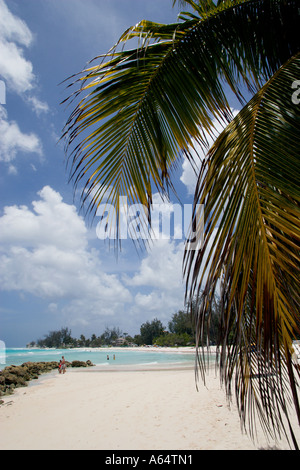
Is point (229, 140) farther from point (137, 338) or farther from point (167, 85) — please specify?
point (137, 338)

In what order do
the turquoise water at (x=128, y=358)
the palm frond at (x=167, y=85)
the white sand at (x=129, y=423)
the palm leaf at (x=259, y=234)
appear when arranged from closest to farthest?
the palm leaf at (x=259, y=234) → the palm frond at (x=167, y=85) → the white sand at (x=129, y=423) → the turquoise water at (x=128, y=358)

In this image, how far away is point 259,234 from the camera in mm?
910

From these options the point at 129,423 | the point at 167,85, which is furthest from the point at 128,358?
the point at 167,85

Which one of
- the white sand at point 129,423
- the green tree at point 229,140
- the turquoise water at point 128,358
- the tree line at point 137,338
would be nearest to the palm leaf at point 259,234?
the green tree at point 229,140

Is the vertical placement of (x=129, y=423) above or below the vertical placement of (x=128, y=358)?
above

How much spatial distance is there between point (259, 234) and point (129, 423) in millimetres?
7637

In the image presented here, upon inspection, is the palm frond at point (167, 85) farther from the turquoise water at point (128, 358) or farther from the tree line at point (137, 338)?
the tree line at point (137, 338)

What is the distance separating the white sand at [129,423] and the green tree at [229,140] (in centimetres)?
430

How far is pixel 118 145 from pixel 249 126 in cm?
82

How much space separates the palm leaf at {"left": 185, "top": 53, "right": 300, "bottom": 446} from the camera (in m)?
0.85

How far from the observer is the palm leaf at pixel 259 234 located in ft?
2.79

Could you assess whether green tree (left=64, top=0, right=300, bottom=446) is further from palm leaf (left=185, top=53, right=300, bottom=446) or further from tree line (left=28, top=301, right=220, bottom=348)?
tree line (left=28, top=301, right=220, bottom=348)

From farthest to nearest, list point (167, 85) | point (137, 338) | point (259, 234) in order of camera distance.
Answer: point (137, 338)
point (167, 85)
point (259, 234)

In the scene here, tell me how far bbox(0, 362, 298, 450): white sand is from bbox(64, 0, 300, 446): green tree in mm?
4299
